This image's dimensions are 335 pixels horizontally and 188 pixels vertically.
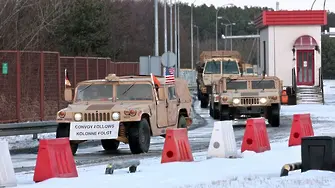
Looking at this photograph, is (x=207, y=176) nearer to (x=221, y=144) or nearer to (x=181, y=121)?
(x=221, y=144)

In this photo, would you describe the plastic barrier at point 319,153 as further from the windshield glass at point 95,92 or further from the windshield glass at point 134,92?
the windshield glass at point 95,92

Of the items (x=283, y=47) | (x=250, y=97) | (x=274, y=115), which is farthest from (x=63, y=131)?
(x=283, y=47)

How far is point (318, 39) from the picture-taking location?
52.7m

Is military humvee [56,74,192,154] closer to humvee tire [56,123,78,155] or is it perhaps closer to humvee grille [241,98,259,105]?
humvee tire [56,123,78,155]

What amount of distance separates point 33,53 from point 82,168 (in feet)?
42.9

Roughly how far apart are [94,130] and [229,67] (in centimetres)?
2551

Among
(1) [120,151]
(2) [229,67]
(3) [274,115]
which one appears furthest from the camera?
(2) [229,67]

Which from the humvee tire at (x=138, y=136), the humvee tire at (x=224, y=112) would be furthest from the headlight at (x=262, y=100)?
the humvee tire at (x=138, y=136)

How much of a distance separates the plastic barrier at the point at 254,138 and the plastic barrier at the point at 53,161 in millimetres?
5973

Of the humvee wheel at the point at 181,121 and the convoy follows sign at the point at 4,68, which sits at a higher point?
the convoy follows sign at the point at 4,68

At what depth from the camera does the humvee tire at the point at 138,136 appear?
18203 millimetres

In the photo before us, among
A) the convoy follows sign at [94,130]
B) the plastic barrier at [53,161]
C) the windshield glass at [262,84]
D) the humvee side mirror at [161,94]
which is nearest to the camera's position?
the plastic barrier at [53,161]

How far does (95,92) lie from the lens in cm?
1962

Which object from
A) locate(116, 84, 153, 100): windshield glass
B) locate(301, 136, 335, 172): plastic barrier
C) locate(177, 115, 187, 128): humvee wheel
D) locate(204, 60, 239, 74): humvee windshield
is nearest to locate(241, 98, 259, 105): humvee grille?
locate(177, 115, 187, 128): humvee wheel
